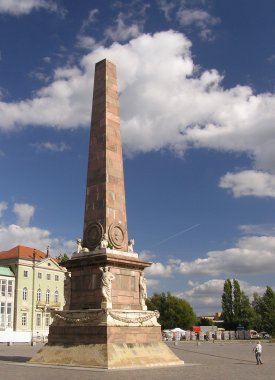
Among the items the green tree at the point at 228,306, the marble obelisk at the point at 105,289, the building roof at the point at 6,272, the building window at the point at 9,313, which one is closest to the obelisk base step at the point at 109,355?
the marble obelisk at the point at 105,289

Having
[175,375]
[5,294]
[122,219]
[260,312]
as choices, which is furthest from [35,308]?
[175,375]

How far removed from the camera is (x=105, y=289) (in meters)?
20.6

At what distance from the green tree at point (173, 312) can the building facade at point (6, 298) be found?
28.8 metres

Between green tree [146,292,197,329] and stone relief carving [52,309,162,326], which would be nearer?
stone relief carving [52,309,162,326]

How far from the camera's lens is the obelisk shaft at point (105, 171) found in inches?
898

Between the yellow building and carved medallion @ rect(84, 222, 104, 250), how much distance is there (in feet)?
146

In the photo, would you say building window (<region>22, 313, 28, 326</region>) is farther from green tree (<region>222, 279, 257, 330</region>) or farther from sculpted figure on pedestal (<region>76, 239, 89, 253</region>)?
sculpted figure on pedestal (<region>76, 239, 89, 253</region>)

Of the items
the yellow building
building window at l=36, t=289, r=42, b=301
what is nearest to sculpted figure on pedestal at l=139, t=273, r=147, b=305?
the yellow building

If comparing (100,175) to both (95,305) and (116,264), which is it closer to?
(116,264)

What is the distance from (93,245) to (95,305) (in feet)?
9.41

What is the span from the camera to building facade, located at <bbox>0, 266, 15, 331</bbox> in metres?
64.9

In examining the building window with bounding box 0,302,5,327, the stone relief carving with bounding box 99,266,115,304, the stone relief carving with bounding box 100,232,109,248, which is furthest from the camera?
the building window with bounding box 0,302,5,327

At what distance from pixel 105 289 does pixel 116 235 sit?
3.01 meters

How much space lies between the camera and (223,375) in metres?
17.5
